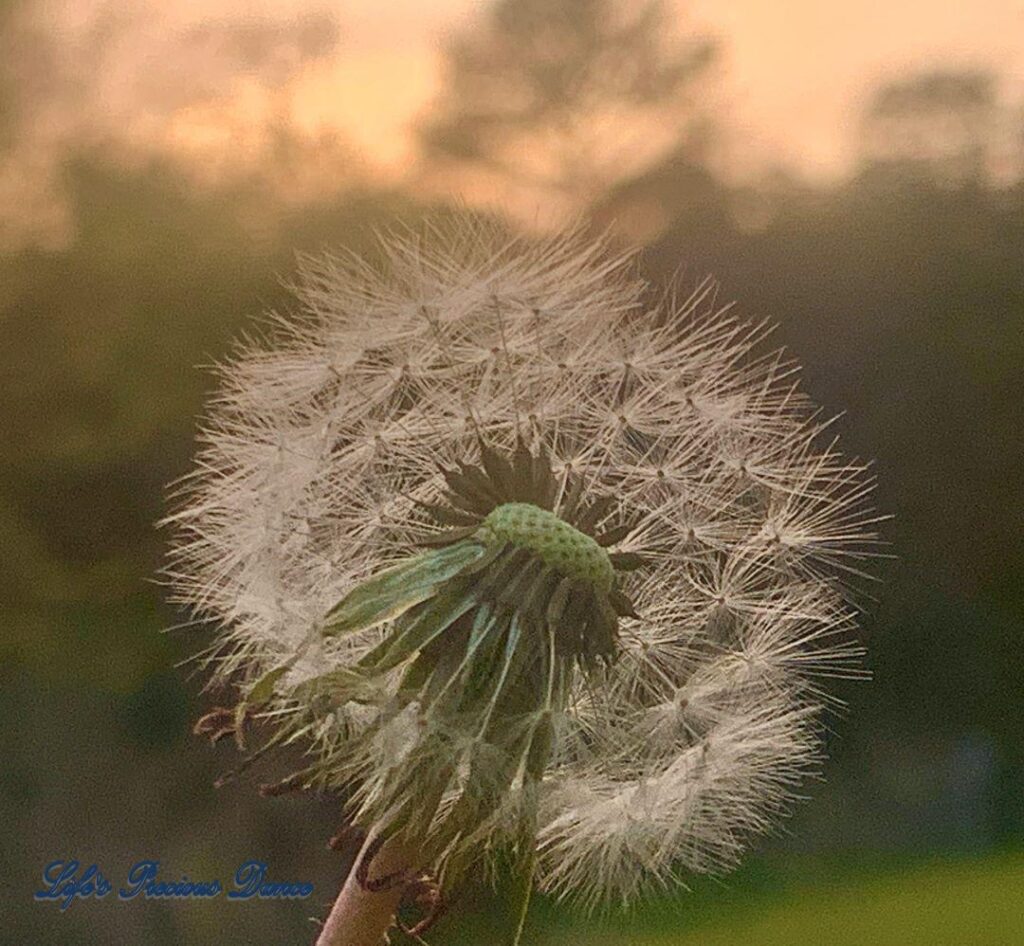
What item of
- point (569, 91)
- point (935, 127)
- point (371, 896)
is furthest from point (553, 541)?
point (935, 127)

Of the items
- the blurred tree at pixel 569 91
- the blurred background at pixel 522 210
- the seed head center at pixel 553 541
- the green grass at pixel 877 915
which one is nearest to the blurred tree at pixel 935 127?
the blurred background at pixel 522 210

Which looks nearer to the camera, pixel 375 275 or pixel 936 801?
pixel 375 275

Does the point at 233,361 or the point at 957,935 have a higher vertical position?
the point at 233,361

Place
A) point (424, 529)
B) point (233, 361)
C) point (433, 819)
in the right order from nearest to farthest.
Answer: point (433, 819) → point (424, 529) → point (233, 361)

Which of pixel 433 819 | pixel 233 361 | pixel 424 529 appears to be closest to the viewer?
pixel 433 819

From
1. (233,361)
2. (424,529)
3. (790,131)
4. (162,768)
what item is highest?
(790,131)

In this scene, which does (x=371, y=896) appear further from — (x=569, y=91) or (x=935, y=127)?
(x=935, y=127)

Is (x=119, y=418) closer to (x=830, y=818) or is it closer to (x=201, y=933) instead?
(x=201, y=933)

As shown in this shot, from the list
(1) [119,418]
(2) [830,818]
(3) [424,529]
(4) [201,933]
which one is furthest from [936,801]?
(1) [119,418]
